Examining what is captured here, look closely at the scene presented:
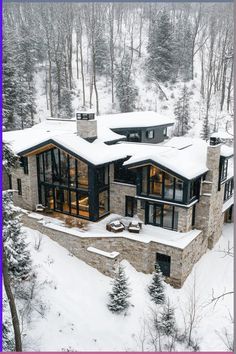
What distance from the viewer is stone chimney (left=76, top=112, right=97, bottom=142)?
55.6ft

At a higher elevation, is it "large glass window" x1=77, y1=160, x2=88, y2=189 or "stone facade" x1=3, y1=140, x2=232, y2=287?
"large glass window" x1=77, y1=160, x2=88, y2=189

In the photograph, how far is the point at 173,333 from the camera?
12102mm

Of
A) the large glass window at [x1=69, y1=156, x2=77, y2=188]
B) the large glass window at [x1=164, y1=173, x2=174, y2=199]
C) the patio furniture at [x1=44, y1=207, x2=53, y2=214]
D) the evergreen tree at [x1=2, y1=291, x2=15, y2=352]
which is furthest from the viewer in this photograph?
the patio furniture at [x1=44, y1=207, x2=53, y2=214]

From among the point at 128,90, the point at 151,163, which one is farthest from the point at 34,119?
the point at 151,163

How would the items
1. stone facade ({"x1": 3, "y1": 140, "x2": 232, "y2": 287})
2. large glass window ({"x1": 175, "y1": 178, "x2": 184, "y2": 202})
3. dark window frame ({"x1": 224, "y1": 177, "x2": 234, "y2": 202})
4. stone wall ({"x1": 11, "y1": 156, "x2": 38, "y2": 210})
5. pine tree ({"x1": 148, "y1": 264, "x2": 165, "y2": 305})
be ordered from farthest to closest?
dark window frame ({"x1": 224, "y1": 177, "x2": 234, "y2": 202})
stone wall ({"x1": 11, "y1": 156, "x2": 38, "y2": 210})
large glass window ({"x1": 175, "y1": 178, "x2": 184, "y2": 202})
stone facade ({"x1": 3, "y1": 140, "x2": 232, "y2": 287})
pine tree ({"x1": 148, "y1": 264, "x2": 165, "y2": 305})

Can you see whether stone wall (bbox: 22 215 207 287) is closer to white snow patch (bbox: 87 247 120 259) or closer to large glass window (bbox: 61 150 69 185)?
white snow patch (bbox: 87 247 120 259)

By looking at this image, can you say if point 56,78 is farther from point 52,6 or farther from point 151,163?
point 151,163

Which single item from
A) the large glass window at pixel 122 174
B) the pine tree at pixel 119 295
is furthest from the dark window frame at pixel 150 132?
the pine tree at pixel 119 295

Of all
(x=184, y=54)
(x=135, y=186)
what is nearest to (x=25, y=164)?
(x=135, y=186)

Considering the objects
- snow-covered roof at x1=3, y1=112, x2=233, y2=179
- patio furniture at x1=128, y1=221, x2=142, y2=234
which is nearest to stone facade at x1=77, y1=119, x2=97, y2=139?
snow-covered roof at x1=3, y1=112, x2=233, y2=179

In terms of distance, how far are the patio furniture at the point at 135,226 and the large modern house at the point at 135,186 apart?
582mm

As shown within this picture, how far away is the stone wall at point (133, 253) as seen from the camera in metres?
14.2

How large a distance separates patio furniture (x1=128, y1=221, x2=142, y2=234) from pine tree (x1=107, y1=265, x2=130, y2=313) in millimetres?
2486

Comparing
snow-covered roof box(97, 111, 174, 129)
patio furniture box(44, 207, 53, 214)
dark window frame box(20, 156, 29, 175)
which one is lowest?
patio furniture box(44, 207, 53, 214)
